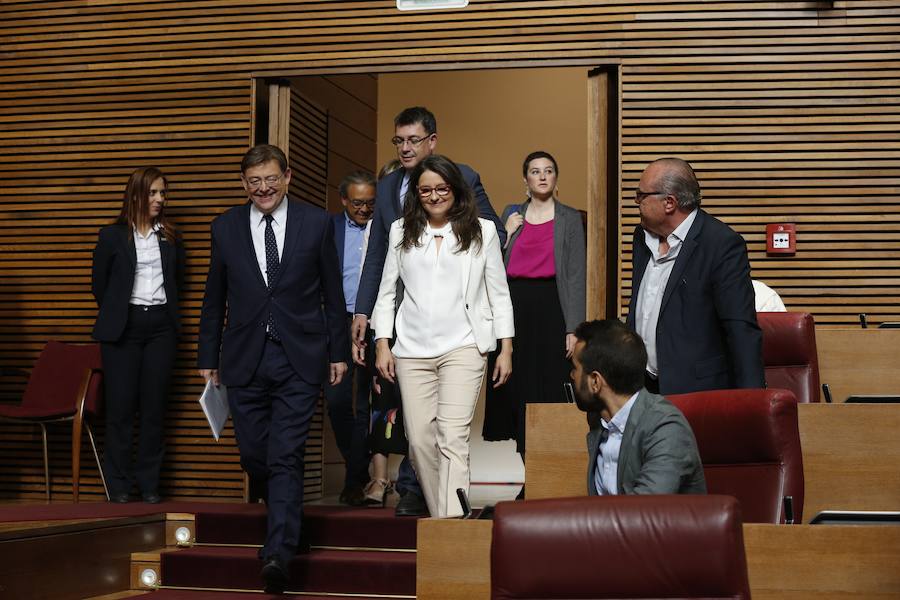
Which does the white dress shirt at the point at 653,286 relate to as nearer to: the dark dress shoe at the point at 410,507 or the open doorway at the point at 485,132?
the dark dress shoe at the point at 410,507

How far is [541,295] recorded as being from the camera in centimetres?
590

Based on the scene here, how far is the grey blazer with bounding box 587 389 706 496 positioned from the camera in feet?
9.16

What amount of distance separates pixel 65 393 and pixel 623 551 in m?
5.43

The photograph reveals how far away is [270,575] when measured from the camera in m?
4.37

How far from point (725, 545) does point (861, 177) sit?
504 centimetres

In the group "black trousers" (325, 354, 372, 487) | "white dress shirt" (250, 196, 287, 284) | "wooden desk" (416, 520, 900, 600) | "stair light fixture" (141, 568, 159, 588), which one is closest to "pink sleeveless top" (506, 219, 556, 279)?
"black trousers" (325, 354, 372, 487)

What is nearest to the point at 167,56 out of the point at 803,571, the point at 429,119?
the point at 429,119

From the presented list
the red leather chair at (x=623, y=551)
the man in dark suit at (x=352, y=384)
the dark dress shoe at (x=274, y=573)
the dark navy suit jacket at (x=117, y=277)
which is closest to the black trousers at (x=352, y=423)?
the man in dark suit at (x=352, y=384)

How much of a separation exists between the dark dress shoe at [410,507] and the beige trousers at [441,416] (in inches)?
24.9

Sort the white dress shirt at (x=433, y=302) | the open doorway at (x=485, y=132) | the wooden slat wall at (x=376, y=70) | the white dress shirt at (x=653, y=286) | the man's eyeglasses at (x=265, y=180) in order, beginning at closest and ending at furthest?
the white dress shirt at (x=653, y=286) → the white dress shirt at (x=433, y=302) → the man's eyeglasses at (x=265, y=180) → the wooden slat wall at (x=376, y=70) → the open doorway at (x=485, y=132)

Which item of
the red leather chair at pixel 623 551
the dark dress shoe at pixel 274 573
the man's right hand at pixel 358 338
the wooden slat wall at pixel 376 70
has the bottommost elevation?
the dark dress shoe at pixel 274 573

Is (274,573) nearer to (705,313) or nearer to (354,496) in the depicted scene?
(354,496)

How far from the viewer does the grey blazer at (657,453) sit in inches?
110

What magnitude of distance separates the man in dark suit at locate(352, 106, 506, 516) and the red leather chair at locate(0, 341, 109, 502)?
2.20 meters
